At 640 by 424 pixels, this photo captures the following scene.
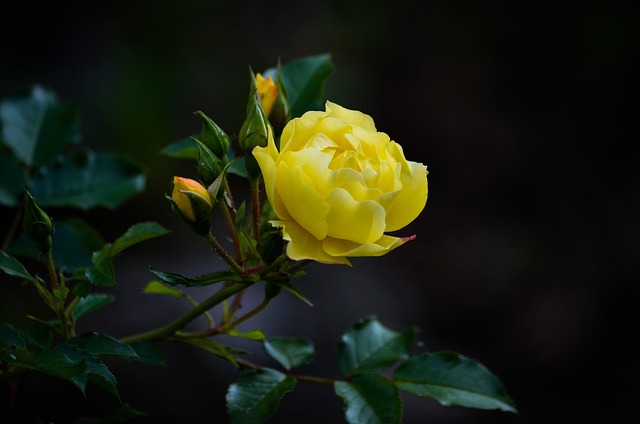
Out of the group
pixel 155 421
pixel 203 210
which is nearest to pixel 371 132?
pixel 203 210

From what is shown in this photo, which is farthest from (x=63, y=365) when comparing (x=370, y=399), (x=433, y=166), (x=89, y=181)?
(x=433, y=166)

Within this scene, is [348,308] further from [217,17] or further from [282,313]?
[217,17]

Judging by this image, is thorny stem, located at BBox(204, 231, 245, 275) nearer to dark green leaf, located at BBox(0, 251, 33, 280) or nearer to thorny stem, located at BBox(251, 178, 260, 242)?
thorny stem, located at BBox(251, 178, 260, 242)

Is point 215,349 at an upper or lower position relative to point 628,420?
upper

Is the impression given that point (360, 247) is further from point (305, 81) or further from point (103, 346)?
point (305, 81)

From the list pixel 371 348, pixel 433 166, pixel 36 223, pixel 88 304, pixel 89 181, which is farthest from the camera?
pixel 433 166
